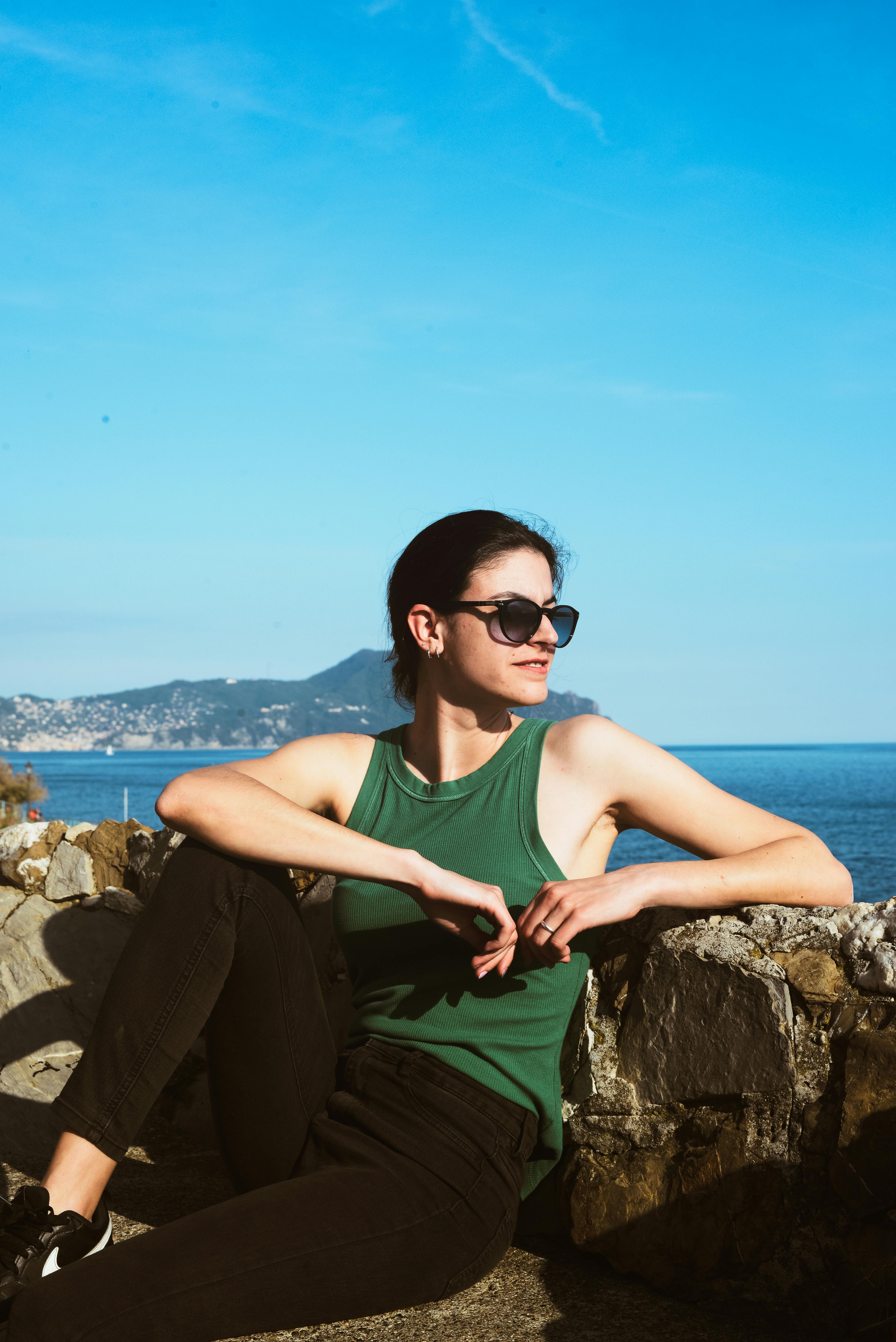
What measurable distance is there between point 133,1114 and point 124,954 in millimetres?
274

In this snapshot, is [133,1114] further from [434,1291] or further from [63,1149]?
[434,1291]

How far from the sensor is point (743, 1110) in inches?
76.9

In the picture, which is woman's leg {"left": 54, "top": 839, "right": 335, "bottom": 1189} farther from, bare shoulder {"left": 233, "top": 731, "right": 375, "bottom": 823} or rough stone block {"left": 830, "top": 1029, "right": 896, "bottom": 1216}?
rough stone block {"left": 830, "top": 1029, "right": 896, "bottom": 1216}

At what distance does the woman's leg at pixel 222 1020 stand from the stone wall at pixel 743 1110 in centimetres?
57

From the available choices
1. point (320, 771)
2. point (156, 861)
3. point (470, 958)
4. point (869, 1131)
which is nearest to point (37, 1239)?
point (470, 958)

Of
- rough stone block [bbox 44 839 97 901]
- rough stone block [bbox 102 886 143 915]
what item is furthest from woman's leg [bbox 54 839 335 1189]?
rough stone block [bbox 44 839 97 901]

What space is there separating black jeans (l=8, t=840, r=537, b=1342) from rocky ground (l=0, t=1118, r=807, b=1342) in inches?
4.3

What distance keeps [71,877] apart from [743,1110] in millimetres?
2178

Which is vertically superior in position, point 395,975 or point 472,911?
point 472,911

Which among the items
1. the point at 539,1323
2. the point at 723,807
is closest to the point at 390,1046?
the point at 539,1323

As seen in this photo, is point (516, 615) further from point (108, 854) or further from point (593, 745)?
point (108, 854)

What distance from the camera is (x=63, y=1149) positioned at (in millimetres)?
1835

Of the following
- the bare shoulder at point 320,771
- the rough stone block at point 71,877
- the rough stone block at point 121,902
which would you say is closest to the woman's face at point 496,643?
the bare shoulder at point 320,771

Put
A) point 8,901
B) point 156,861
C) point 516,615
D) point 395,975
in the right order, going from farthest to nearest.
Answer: point 8,901, point 156,861, point 516,615, point 395,975
